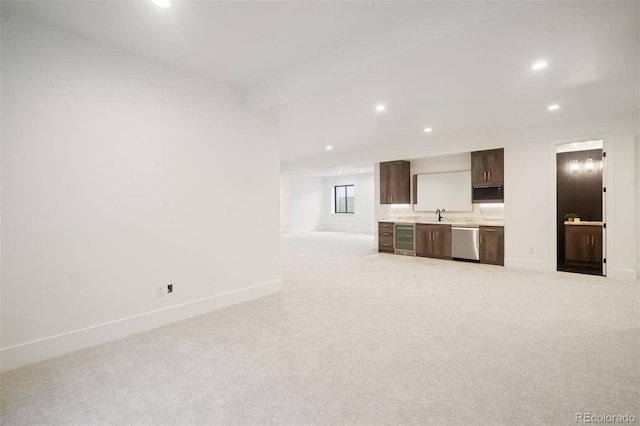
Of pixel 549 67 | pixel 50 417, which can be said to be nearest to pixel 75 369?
pixel 50 417

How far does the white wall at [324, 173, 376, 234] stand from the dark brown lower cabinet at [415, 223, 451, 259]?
4853mm

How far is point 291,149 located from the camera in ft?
25.7

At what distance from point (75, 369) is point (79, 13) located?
269cm

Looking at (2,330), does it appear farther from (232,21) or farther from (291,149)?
(291,149)

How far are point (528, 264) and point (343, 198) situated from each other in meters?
8.33

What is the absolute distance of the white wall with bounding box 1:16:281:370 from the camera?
232 centimetres

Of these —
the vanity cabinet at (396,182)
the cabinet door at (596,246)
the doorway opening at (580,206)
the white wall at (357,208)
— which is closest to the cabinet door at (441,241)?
the vanity cabinet at (396,182)

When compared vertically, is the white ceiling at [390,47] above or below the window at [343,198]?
above

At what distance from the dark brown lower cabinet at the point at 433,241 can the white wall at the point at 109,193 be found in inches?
176

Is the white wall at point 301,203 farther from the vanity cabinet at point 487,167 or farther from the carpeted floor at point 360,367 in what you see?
the carpeted floor at point 360,367

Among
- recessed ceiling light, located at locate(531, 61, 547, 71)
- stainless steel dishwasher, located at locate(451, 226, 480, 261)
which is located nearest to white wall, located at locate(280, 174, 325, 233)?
stainless steel dishwasher, located at locate(451, 226, 480, 261)

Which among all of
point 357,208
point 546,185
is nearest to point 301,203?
point 357,208

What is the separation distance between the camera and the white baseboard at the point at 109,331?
2.29m

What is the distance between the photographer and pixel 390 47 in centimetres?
247
